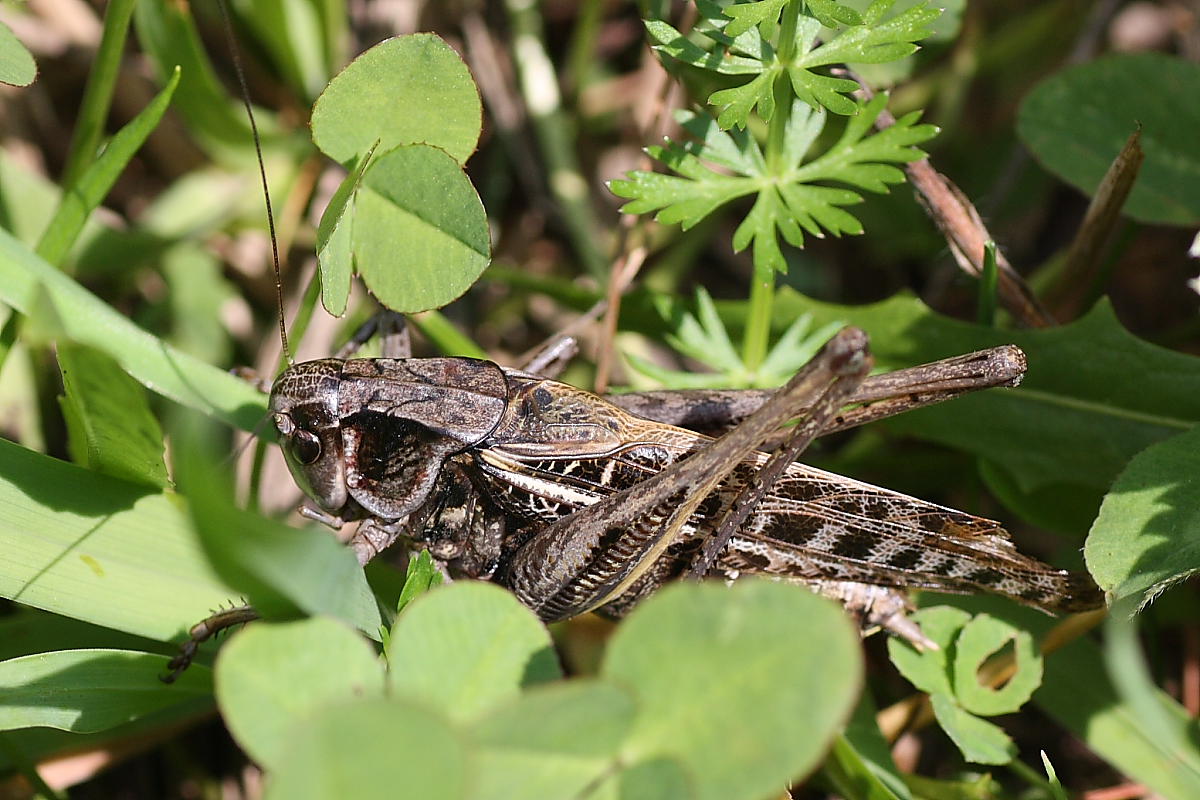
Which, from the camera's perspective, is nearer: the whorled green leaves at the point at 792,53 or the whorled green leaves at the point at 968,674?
the whorled green leaves at the point at 792,53

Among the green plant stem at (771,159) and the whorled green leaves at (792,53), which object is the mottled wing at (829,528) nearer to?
the green plant stem at (771,159)

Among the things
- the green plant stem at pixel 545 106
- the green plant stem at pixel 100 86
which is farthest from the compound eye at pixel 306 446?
the green plant stem at pixel 545 106

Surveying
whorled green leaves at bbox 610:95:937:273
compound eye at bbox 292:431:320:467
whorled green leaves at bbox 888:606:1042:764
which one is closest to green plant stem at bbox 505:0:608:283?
whorled green leaves at bbox 610:95:937:273

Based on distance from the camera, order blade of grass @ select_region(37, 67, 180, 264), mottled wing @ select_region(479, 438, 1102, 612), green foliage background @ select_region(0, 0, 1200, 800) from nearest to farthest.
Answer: green foliage background @ select_region(0, 0, 1200, 800) → mottled wing @ select_region(479, 438, 1102, 612) → blade of grass @ select_region(37, 67, 180, 264)

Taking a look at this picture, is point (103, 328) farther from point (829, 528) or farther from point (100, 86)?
point (829, 528)

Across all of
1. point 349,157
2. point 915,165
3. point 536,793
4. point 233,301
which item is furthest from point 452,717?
point 233,301

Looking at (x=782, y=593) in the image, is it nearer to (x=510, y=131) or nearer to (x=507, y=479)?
(x=507, y=479)

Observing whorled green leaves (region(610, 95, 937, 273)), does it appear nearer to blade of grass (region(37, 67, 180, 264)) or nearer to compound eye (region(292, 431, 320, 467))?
compound eye (region(292, 431, 320, 467))
